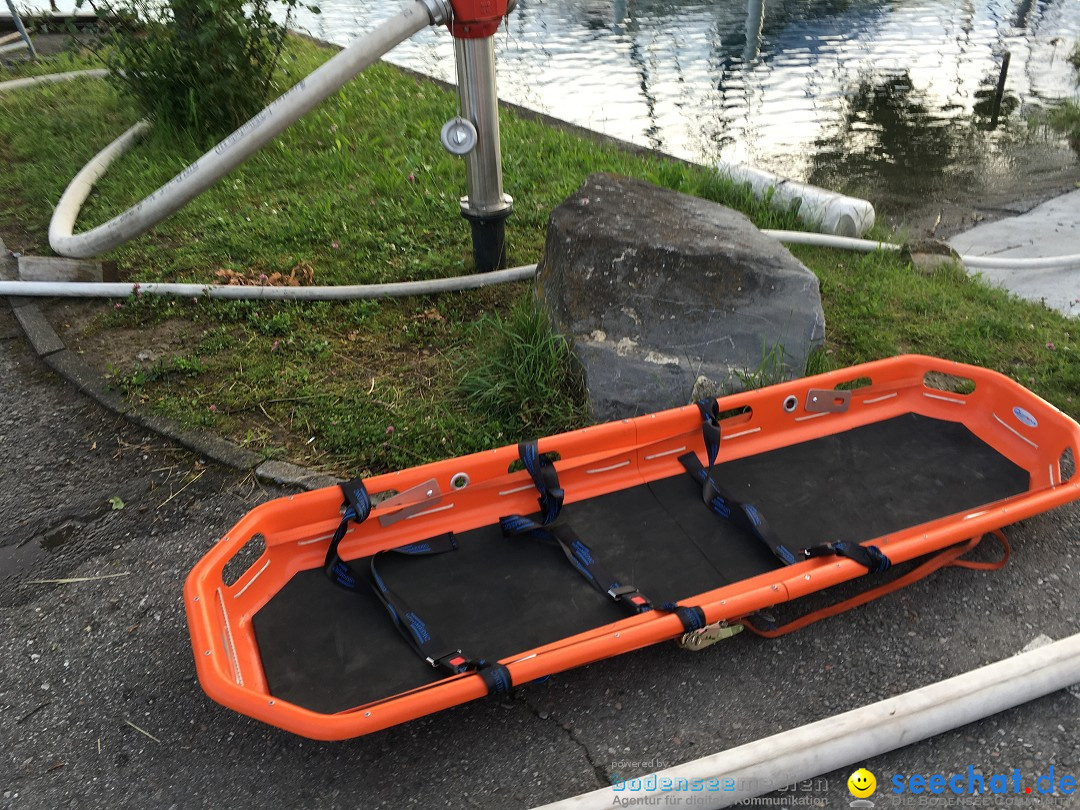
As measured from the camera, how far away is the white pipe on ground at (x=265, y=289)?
13.2 feet

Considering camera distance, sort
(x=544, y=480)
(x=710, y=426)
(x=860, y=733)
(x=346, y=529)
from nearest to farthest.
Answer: (x=860, y=733)
(x=346, y=529)
(x=544, y=480)
(x=710, y=426)

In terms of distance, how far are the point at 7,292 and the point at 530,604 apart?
10.9ft

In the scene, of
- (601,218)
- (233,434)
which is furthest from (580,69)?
(233,434)

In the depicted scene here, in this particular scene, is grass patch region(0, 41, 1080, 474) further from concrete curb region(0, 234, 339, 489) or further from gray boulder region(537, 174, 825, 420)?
gray boulder region(537, 174, 825, 420)

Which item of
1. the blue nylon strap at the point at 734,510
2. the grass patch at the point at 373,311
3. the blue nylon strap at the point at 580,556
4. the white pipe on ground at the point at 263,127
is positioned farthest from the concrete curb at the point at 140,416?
the blue nylon strap at the point at 734,510

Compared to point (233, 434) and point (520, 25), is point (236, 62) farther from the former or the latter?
point (520, 25)

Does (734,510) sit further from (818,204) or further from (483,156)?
(818,204)

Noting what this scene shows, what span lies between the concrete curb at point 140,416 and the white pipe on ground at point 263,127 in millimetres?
508

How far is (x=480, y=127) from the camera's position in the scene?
3.77m

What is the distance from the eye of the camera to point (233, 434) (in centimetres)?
326

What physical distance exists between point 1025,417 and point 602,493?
148cm

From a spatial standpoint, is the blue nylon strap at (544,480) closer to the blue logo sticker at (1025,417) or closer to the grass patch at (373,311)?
the grass patch at (373,311)

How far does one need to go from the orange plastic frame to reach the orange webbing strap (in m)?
0.12

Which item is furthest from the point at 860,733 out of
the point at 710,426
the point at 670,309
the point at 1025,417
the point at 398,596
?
the point at 670,309
